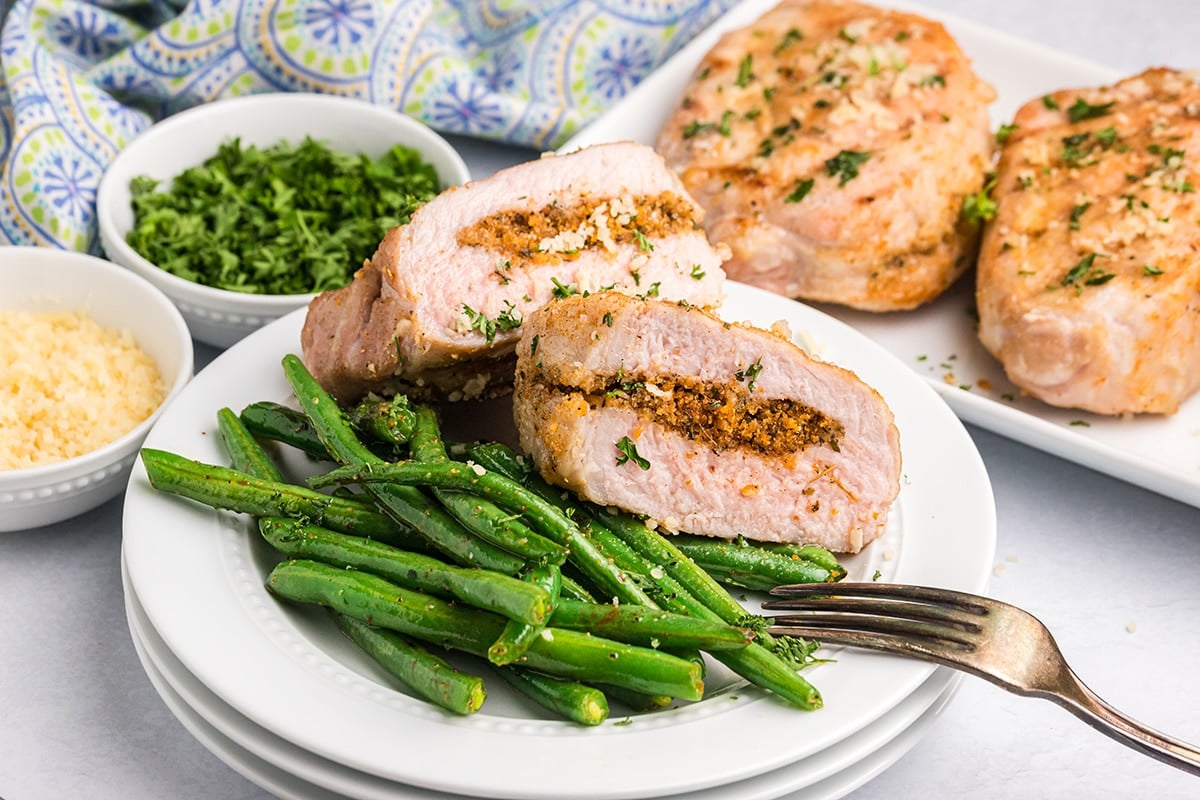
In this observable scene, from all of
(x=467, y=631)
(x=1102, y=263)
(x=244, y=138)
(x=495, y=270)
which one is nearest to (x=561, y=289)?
(x=495, y=270)

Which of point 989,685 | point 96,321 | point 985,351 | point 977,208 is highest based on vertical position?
point 977,208

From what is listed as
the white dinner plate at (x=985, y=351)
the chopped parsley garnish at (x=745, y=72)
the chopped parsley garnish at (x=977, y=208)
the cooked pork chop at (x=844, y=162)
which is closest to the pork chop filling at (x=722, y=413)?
the white dinner plate at (x=985, y=351)

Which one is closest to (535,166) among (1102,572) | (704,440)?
(704,440)

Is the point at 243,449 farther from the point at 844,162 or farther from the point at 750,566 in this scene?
the point at 844,162

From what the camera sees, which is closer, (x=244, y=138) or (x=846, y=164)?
(x=846, y=164)

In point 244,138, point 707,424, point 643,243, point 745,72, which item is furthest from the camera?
point 244,138

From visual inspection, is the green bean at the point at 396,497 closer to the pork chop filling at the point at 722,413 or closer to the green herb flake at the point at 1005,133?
the pork chop filling at the point at 722,413

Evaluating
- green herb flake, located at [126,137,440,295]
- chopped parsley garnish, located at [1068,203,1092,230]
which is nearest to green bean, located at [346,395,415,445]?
green herb flake, located at [126,137,440,295]
